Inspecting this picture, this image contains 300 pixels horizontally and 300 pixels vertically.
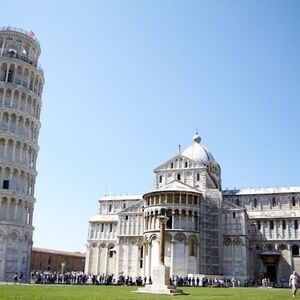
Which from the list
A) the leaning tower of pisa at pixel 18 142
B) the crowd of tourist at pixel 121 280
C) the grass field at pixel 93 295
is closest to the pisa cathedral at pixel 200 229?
the crowd of tourist at pixel 121 280

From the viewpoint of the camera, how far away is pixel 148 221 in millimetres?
55875

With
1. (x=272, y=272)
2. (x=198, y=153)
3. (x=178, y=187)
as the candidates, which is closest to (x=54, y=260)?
(x=198, y=153)

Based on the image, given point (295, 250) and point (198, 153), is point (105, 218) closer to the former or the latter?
point (198, 153)

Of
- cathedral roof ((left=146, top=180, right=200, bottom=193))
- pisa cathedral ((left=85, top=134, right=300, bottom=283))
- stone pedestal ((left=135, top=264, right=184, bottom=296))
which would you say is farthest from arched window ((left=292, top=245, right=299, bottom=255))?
stone pedestal ((left=135, top=264, right=184, bottom=296))

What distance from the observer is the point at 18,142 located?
48000 mm

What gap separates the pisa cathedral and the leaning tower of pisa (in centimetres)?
1639

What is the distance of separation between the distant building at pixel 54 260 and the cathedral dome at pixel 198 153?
109 feet

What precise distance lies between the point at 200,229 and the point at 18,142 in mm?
26173

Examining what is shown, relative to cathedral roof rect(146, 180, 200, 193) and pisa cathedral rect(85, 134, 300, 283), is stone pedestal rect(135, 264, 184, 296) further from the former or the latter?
cathedral roof rect(146, 180, 200, 193)

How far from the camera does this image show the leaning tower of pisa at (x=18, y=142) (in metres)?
44.8

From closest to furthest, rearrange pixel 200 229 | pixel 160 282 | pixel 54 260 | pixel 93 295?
pixel 93 295, pixel 160 282, pixel 200 229, pixel 54 260

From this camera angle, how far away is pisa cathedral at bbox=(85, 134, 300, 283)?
54219mm

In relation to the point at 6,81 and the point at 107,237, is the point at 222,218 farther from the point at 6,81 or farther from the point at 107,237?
the point at 6,81

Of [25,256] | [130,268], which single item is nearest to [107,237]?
[130,268]
